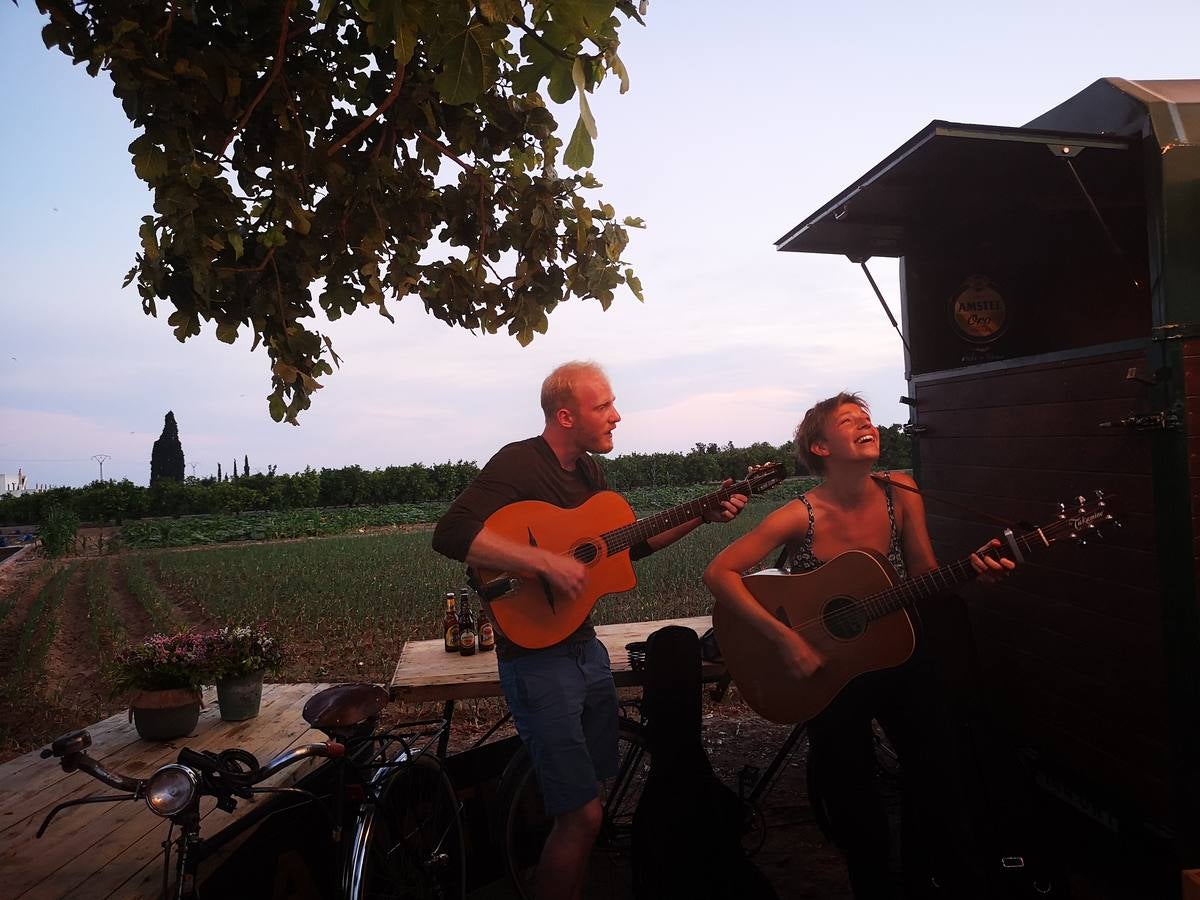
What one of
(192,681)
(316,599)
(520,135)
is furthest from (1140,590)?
(316,599)

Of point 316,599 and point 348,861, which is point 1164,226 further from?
point 316,599

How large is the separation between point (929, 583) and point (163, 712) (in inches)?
151

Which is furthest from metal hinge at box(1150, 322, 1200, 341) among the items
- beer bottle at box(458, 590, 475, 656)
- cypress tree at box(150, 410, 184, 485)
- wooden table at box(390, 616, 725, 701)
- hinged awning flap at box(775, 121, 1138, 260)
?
cypress tree at box(150, 410, 184, 485)

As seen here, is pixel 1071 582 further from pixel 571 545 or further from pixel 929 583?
pixel 571 545

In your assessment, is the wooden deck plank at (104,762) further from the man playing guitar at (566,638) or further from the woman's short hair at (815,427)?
the woman's short hair at (815,427)

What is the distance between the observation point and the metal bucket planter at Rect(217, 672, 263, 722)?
15.0 feet

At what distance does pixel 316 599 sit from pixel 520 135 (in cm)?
947

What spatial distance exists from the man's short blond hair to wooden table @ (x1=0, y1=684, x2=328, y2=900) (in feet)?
7.11

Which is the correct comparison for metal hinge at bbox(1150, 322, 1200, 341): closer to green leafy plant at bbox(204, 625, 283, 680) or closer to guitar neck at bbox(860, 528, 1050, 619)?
guitar neck at bbox(860, 528, 1050, 619)

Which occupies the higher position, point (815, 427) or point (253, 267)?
point (253, 267)

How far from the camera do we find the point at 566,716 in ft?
10.5

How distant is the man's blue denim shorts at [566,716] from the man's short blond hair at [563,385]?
1.00 m

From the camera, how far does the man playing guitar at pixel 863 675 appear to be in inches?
131

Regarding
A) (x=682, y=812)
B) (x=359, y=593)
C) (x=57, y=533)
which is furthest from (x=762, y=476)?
(x=57, y=533)
